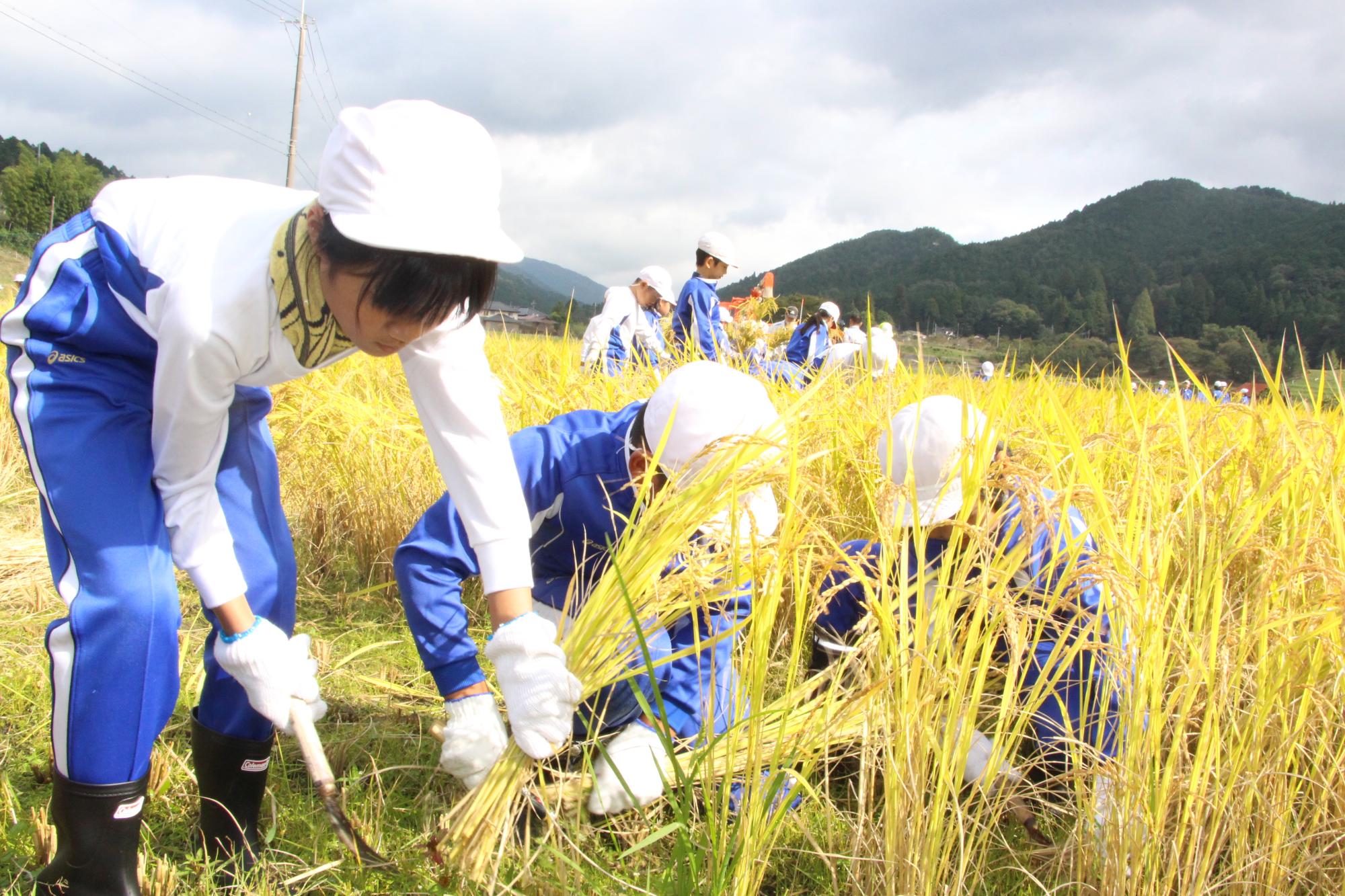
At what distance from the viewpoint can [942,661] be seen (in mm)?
1151

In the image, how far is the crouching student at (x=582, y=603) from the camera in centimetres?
125

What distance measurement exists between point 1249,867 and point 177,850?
5.74 feet

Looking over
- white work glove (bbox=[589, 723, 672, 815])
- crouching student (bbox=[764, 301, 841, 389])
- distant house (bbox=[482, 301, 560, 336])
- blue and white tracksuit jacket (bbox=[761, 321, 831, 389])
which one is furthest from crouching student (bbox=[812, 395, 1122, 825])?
crouching student (bbox=[764, 301, 841, 389])

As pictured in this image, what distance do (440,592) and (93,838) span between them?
606mm

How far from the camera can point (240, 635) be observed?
1.18m

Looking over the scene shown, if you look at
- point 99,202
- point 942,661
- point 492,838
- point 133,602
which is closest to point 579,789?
point 492,838

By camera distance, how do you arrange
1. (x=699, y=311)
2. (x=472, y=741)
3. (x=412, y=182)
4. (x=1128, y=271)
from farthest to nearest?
1. (x=1128, y=271)
2. (x=699, y=311)
3. (x=472, y=741)
4. (x=412, y=182)

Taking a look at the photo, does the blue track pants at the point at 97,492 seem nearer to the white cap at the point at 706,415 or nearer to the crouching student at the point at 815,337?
the white cap at the point at 706,415

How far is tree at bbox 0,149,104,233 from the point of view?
49031mm

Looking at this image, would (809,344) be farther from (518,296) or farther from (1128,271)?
(1128,271)

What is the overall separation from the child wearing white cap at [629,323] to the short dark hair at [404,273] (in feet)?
7.95

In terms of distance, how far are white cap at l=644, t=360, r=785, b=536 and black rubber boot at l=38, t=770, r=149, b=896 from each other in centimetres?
100

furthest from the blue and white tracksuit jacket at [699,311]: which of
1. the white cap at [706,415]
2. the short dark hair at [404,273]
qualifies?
the short dark hair at [404,273]

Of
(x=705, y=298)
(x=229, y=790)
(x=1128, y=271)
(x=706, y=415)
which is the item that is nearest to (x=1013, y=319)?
(x=705, y=298)
